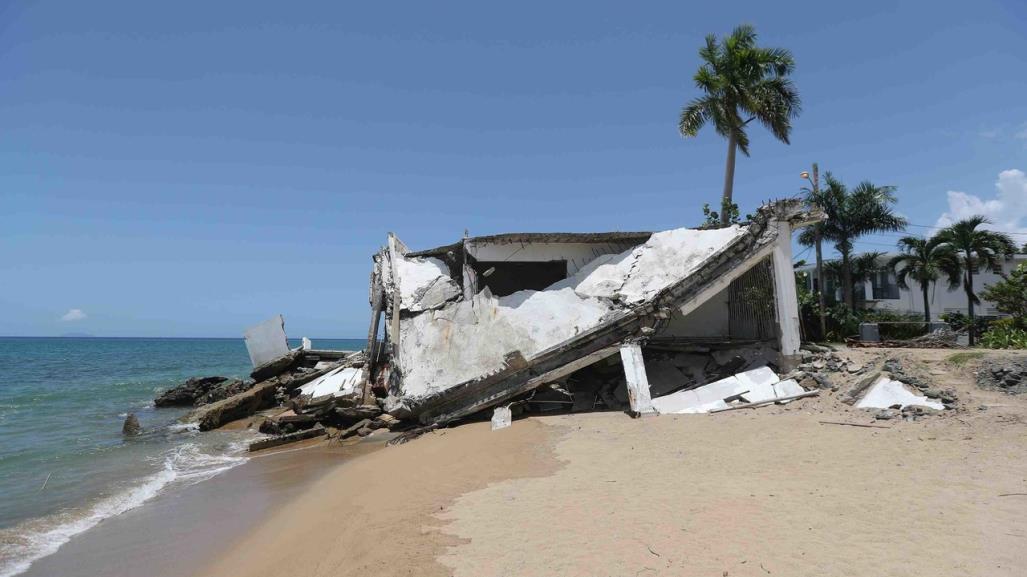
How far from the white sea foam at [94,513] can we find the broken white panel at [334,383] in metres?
5.10

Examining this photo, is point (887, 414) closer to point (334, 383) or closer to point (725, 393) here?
point (725, 393)

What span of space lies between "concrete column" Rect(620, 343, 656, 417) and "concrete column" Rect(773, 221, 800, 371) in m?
3.90

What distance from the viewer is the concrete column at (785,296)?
1366 cm

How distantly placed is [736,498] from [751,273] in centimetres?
1131

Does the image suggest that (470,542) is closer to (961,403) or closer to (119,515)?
(119,515)

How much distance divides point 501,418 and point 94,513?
7468 mm

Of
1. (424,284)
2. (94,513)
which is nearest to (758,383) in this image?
(424,284)

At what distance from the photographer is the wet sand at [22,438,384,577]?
6.62 metres

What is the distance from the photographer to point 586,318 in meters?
13.8

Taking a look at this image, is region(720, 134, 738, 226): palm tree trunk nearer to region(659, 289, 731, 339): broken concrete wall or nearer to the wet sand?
region(659, 289, 731, 339): broken concrete wall

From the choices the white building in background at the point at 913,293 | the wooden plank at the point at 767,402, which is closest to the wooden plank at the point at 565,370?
the wooden plank at the point at 767,402

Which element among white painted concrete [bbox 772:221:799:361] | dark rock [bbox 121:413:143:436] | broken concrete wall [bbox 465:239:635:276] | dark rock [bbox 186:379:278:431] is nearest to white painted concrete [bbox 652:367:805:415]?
white painted concrete [bbox 772:221:799:361]

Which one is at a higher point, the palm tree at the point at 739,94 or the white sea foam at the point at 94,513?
the palm tree at the point at 739,94

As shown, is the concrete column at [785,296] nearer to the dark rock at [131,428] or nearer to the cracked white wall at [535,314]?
the cracked white wall at [535,314]
